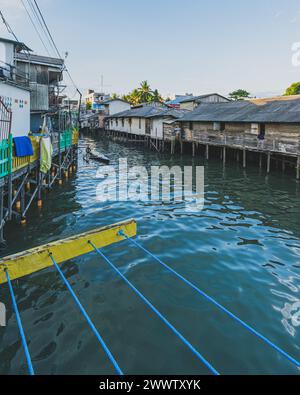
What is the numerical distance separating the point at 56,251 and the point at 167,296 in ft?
11.9

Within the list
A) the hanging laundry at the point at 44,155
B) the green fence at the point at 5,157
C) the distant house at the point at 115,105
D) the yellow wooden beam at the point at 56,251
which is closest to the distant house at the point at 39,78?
the hanging laundry at the point at 44,155

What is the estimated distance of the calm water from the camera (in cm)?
579

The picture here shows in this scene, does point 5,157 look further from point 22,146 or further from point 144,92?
point 144,92

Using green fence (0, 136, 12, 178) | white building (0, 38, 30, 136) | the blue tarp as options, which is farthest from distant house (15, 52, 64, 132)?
green fence (0, 136, 12, 178)

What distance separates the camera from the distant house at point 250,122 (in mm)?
24250

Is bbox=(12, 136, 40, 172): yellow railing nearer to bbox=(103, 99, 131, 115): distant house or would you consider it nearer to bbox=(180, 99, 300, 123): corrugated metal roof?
bbox=(180, 99, 300, 123): corrugated metal roof

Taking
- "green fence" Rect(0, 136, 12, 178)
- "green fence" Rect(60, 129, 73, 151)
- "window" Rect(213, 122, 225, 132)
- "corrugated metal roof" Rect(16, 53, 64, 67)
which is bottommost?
"green fence" Rect(0, 136, 12, 178)

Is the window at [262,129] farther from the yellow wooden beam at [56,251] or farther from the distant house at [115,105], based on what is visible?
the distant house at [115,105]

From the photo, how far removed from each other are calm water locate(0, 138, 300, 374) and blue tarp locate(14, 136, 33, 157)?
287cm

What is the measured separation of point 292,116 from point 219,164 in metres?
8.78

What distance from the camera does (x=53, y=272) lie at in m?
8.87

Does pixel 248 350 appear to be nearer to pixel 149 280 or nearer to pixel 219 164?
pixel 149 280

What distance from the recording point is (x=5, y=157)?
33.2ft

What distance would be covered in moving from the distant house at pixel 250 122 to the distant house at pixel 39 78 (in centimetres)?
1550
